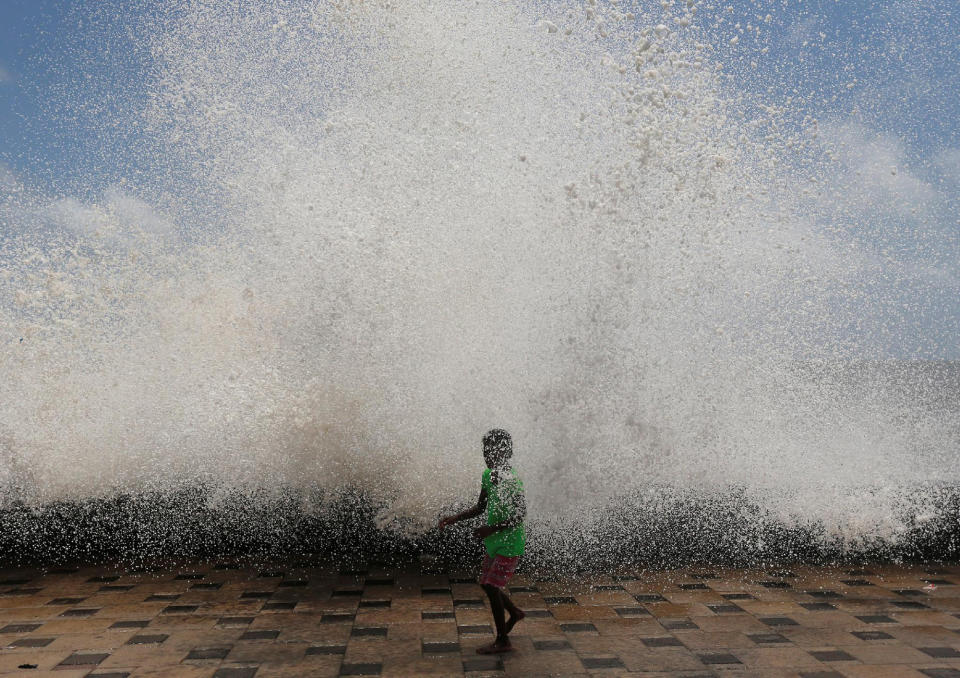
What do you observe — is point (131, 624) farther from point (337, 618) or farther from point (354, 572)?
point (354, 572)

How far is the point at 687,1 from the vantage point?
455 centimetres

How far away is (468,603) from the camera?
387 centimetres

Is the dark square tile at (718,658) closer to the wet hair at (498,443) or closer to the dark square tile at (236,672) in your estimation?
the wet hair at (498,443)

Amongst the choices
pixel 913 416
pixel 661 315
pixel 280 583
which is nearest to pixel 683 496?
pixel 661 315

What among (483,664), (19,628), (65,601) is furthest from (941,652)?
(65,601)

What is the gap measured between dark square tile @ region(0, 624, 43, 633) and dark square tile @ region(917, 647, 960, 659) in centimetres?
435

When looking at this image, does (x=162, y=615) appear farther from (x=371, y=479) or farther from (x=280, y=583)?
(x=371, y=479)

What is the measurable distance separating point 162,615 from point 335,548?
1.57 metres

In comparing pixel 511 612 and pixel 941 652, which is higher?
pixel 511 612

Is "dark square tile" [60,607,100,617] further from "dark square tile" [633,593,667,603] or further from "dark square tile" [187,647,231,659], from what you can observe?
"dark square tile" [633,593,667,603]

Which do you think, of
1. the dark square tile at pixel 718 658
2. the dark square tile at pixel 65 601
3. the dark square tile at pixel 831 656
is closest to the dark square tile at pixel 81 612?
the dark square tile at pixel 65 601

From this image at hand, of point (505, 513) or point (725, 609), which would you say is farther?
point (725, 609)

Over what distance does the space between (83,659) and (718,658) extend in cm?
285

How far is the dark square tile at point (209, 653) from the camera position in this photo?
9.97 feet
